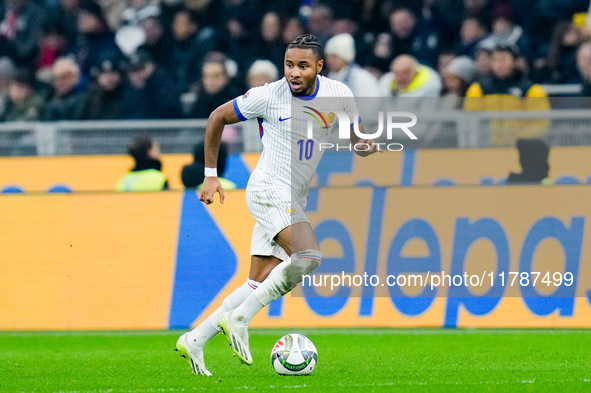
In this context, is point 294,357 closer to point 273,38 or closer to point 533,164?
point 533,164

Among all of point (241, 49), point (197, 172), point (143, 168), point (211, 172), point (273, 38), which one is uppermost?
point (273, 38)

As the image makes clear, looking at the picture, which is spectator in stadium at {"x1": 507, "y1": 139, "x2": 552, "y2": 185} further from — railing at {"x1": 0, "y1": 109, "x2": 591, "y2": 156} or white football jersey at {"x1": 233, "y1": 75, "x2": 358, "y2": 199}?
white football jersey at {"x1": 233, "y1": 75, "x2": 358, "y2": 199}

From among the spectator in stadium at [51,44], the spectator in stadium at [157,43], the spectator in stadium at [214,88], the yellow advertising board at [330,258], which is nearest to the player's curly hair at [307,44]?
the yellow advertising board at [330,258]

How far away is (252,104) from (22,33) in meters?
10.9

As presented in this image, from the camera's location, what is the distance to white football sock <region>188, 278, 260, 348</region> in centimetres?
700

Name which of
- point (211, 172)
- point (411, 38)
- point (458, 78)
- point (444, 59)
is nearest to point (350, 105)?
point (211, 172)

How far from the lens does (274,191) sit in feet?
22.8

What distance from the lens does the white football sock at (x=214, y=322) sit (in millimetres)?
6996

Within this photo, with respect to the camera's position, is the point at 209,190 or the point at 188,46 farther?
the point at 188,46

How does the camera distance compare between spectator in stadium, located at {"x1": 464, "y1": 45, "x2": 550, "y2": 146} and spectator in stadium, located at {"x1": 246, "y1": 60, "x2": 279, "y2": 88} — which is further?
spectator in stadium, located at {"x1": 246, "y1": 60, "x2": 279, "y2": 88}

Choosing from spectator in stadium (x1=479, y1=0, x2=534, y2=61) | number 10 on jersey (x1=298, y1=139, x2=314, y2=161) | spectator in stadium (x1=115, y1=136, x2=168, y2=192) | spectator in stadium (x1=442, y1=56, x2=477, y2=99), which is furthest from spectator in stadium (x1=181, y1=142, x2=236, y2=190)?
spectator in stadium (x1=479, y1=0, x2=534, y2=61)

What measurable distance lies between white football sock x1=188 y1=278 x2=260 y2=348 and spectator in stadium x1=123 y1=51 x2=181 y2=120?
7983 millimetres

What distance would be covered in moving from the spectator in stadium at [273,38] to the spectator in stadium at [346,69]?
8.61 ft

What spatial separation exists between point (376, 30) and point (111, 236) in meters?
6.28
